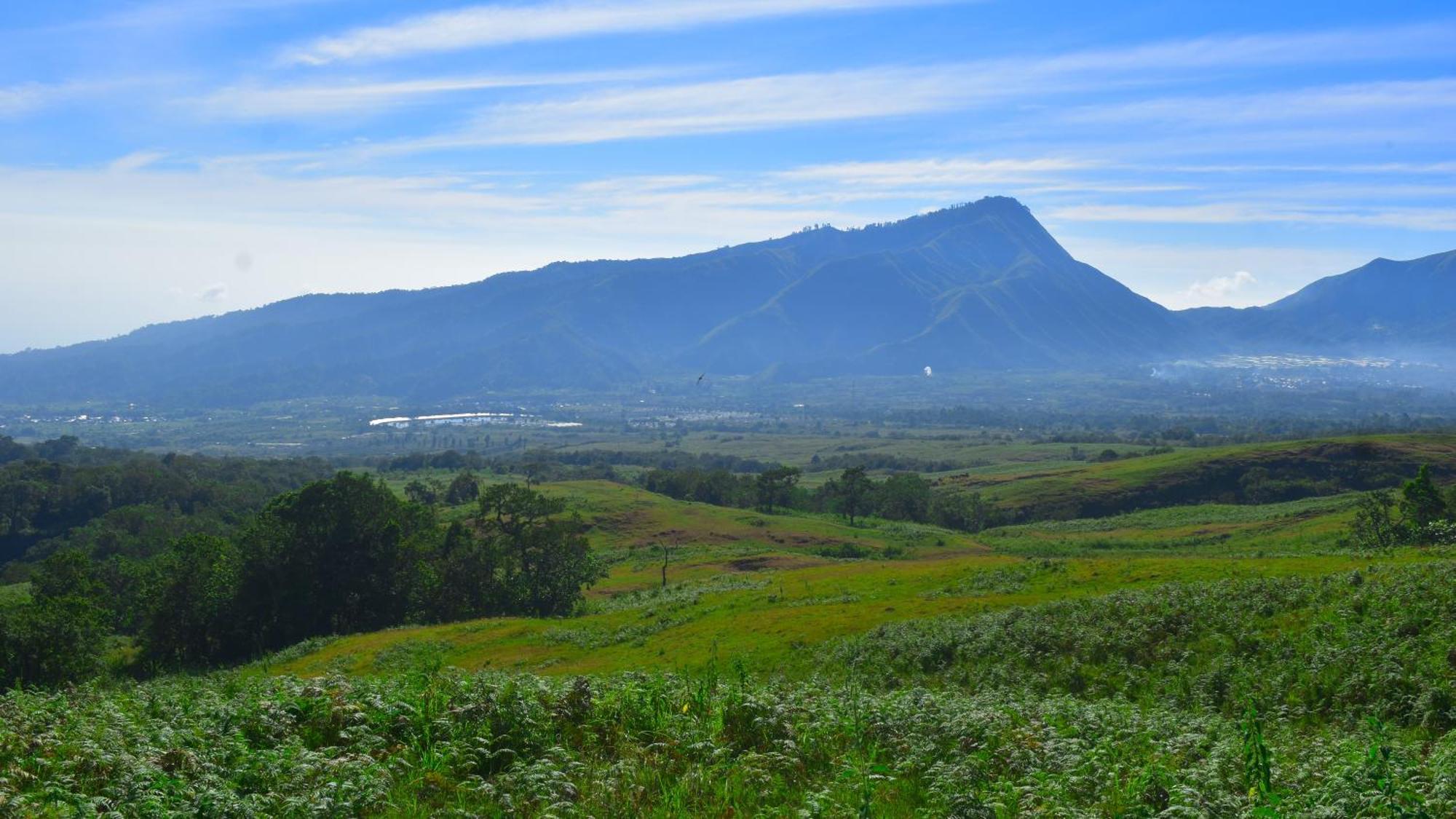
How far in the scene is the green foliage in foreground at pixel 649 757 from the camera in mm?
11273

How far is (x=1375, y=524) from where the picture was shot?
236 feet

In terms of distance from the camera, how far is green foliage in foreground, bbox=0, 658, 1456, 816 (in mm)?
11273

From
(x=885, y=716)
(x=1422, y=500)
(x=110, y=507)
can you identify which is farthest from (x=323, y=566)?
(x=110, y=507)

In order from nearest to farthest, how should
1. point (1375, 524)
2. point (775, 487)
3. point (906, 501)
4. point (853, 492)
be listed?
point (1375, 524) → point (853, 492) → point (906, 501) → point (775, 487)

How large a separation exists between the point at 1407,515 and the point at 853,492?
7019cm

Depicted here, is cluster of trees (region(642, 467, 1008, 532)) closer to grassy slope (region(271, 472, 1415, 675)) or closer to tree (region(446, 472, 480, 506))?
grassy slope (region(271, 472, 1415, 675))

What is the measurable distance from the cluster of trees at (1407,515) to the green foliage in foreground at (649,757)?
53528 millimetres

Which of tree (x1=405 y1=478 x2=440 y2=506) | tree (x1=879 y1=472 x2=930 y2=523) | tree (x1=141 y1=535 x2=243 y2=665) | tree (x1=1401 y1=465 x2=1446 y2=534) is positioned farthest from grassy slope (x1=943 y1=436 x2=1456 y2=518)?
tree (x1=141 y1=535 x2=243 y2=665)

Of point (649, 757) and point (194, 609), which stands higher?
point (649, 757)

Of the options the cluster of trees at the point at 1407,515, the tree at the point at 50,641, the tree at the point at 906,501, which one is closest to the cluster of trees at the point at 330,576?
the tree at the point at 50,641

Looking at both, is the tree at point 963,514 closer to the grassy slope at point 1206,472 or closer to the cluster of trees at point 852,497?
the cluster of trees at point 852,497

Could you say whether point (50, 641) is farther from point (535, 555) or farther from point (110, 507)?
point (110, 507)

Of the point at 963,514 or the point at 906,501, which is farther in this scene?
the point at 906,501

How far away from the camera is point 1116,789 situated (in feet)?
38.2
